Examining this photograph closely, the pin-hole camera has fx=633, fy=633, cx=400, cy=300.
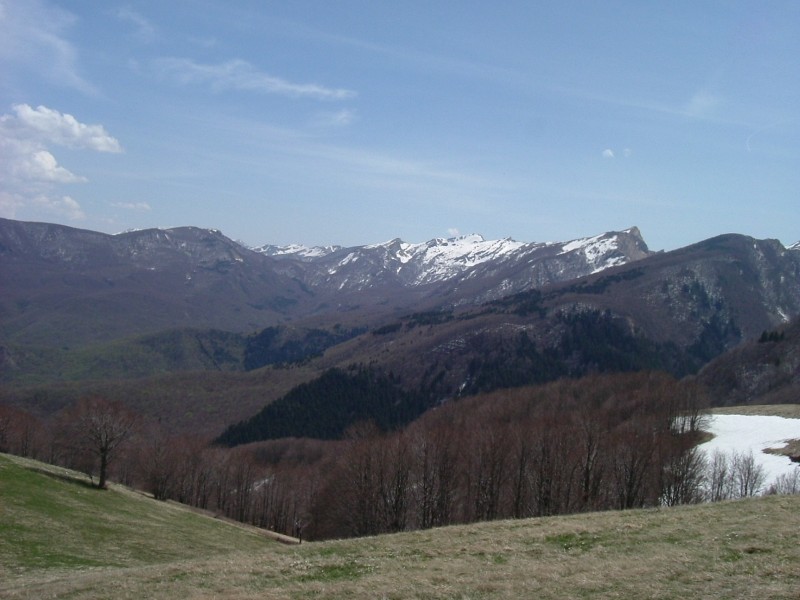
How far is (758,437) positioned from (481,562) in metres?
71.6

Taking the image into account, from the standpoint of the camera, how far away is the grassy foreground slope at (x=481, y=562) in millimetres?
20688

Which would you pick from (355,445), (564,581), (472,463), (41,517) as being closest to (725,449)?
(472,463)

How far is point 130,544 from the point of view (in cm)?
4081

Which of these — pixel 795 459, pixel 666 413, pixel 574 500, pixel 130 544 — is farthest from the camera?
pixel 666 413

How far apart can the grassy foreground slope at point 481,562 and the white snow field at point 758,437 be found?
41563 mm

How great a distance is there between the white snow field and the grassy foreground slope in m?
41.6

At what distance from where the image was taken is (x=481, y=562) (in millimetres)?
25234

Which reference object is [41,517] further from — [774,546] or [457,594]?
[774,546]

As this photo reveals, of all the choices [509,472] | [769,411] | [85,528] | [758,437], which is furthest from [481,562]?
[769,411]

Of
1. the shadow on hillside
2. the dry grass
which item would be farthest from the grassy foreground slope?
the dry grass

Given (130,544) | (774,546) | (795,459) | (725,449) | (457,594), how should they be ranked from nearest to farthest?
(457,594) < (774,546) < (130,544) < (795,459) < (725,449)

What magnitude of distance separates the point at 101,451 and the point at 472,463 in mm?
38497

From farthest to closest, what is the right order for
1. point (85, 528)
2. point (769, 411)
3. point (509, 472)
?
point (769, 411)
point (509, 472)
point (85, 528)

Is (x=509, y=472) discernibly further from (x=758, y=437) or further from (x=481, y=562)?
(x=481, y=562)
